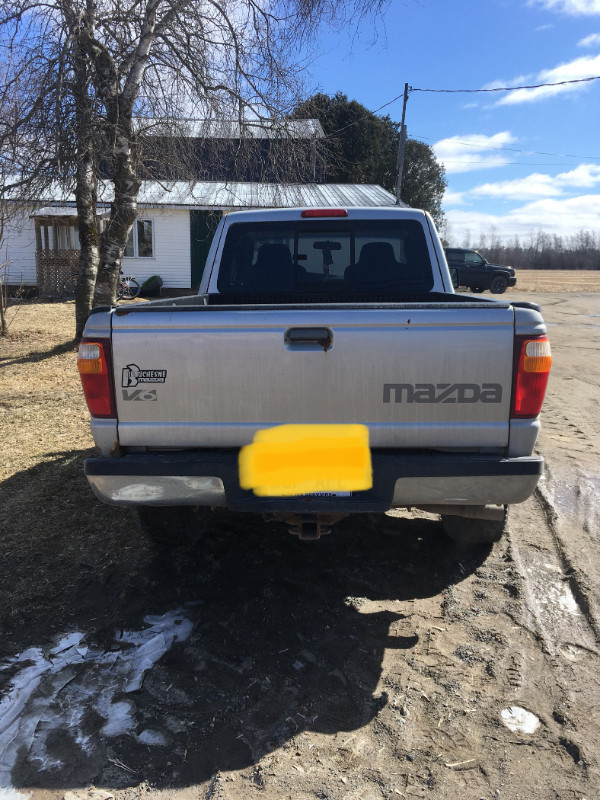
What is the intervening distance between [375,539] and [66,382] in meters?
6.20

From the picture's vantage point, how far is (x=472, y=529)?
3723 mm

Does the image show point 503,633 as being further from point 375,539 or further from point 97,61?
point 97,61

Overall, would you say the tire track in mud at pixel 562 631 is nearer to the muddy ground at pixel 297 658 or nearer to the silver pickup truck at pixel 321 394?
the muddy ground at pixel 297 658

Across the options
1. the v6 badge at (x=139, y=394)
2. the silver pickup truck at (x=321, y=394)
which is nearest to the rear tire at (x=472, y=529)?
the silver pickup truck at (x=321, y=394)

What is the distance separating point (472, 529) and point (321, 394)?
1571mm

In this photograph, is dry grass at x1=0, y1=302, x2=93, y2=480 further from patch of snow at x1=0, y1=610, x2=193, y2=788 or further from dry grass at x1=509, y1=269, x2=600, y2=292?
dry grass at x1=509, y1=269, x2=600, y2=292

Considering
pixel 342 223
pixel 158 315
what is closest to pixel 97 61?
pixel 342 223

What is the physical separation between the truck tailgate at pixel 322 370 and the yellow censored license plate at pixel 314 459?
0.16ft

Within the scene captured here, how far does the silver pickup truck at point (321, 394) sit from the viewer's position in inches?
105

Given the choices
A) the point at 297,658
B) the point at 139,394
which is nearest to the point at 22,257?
the point at 139,394

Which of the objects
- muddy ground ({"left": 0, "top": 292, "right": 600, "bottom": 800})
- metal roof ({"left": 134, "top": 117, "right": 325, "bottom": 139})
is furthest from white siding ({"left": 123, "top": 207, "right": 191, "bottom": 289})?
muddy ground ({"left": 0, "top": 292, "right": 600, "bottom": 800})

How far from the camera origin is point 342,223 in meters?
4.35

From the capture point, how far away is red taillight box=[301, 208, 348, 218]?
14.1 feet

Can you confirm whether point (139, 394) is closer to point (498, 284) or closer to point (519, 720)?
point (519, 720)
